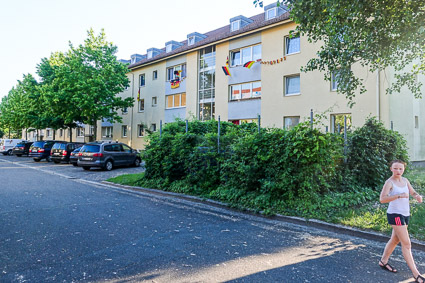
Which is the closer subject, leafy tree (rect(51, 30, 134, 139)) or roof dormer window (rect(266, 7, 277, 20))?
roof dormer window (rect(266, 7, 277, 20))

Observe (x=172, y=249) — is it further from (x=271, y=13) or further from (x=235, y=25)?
(x=235, y=25)

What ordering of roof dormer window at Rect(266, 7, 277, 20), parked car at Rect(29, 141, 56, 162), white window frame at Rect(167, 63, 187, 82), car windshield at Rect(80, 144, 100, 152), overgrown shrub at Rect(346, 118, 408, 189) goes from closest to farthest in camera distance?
overgrown shrub at Rect(346, 118, 408, 189)
car windshield at Rect(80, 144, 100, 152)
roof dormer window at Rect(266, 7, 277, 20)
parked car at Rect(29, 141, 56, 162)
white window frame at Rect(167, 63, 187, 82)

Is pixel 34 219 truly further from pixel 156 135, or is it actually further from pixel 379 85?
pixel 379 85

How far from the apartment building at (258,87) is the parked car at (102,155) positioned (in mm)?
2301

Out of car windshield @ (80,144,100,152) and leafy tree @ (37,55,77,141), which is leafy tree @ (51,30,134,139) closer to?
leafy tree @ (37,55,77,141)

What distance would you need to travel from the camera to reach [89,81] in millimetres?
26484

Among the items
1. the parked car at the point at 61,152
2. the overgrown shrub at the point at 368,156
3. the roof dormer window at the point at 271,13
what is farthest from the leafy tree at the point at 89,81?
the overgrown shrub at the point at 368,156

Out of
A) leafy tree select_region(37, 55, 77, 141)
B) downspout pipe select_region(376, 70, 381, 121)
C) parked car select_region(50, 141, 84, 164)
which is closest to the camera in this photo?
downspout pipe select_region(376, 70, 381, 121)

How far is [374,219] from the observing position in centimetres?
589

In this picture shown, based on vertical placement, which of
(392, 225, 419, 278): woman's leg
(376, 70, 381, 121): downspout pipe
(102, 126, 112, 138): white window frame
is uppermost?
(376, 70, 381, 121): downspout pipe

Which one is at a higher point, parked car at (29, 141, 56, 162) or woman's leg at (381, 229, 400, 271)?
parked car at (29, 141, 56, 162)

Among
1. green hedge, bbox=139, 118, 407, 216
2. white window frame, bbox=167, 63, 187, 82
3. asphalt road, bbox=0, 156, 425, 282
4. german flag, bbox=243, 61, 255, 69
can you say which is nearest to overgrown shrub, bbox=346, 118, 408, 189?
green hedge, bbox=139, 118, 407, 216

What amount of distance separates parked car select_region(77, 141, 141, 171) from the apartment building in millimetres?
2301

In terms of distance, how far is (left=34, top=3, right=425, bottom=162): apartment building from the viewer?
17391 mm
